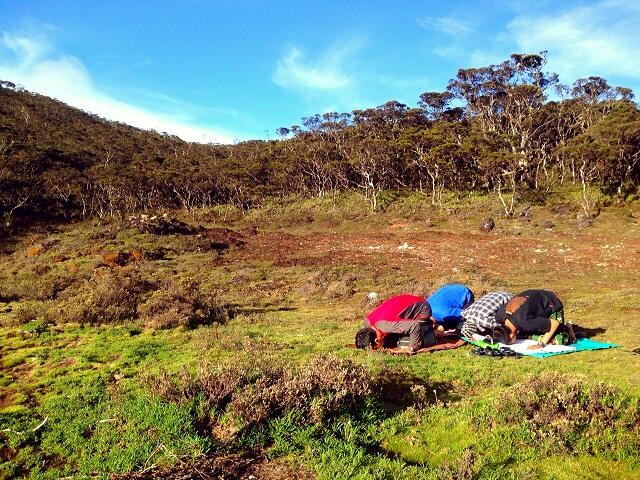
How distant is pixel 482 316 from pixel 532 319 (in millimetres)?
888

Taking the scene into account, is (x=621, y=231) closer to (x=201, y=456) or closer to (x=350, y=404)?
(x=350, y=404)

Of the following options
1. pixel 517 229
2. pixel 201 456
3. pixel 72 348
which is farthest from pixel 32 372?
pixel 517 229

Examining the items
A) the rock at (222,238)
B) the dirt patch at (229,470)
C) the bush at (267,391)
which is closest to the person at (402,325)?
the bush at (267,391)

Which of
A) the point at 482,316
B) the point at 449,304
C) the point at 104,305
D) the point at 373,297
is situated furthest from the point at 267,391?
the point at 373,297

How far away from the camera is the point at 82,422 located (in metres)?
5.39

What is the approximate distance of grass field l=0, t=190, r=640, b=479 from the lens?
442cm

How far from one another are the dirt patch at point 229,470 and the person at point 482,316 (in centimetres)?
547

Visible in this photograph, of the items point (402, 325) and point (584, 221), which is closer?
point (402, 325)

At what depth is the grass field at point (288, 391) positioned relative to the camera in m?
4.42

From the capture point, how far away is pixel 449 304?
33.8 ft

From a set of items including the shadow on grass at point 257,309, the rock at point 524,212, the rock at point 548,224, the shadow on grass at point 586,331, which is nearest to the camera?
the shadow on grass at point 586,331

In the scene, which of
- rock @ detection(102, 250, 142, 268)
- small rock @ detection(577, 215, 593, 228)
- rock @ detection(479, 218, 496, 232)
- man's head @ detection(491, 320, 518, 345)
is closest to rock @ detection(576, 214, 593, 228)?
small rock @ detection(577, 215, 593, 228)

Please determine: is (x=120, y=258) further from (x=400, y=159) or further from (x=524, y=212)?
(x=400, y=159)

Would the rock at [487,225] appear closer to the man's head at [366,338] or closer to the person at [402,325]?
the person at [402,325]
